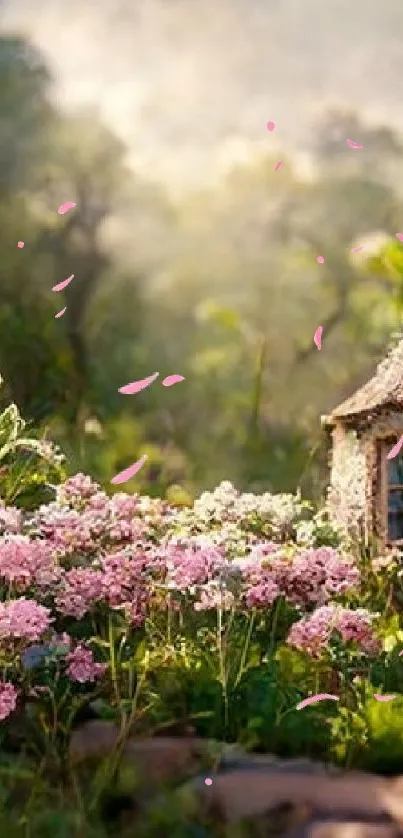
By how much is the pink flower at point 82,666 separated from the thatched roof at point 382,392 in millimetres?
2481

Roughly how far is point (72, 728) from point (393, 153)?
909 centimetres

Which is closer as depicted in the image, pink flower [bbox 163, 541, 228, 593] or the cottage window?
pink flower [bbox 163, 541, 228, 593]

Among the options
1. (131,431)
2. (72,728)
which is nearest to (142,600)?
(72,728)

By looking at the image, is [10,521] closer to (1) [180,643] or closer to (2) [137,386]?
(1) [180,643]

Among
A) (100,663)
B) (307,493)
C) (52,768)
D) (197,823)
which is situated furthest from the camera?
(307,493)

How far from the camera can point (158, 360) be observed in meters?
11.7

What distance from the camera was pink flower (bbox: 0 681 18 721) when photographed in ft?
12.7

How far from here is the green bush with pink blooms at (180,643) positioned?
13.1 ft

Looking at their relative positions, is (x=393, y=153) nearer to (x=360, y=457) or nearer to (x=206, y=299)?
(x=206, y=299)

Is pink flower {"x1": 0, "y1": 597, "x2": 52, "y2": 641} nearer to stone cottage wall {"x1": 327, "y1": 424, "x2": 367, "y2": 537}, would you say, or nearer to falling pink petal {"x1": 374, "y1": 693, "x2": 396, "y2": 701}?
falling pink petal {"x1": 374, "y1": 693, "x2": 396, "y2": 701}

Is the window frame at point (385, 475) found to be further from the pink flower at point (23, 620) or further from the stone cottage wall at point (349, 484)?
the pink flower at point (23, 620)

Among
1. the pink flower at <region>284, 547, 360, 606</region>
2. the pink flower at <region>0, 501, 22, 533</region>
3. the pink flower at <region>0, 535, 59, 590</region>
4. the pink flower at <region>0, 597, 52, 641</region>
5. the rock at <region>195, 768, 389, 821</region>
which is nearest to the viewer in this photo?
the rock at <region>195, 768, 389, 821</region>

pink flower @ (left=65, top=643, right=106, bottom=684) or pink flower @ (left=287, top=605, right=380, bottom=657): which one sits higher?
pink flower @ (left=287, top=605, right=380, bottom=657)

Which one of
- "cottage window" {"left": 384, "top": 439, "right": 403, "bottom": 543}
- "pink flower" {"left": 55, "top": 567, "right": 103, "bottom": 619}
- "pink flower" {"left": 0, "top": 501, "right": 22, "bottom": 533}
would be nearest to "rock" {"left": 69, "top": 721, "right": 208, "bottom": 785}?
"pink flower" {"left": 55, "top": 567, "right": 103, "bottom": 619}
